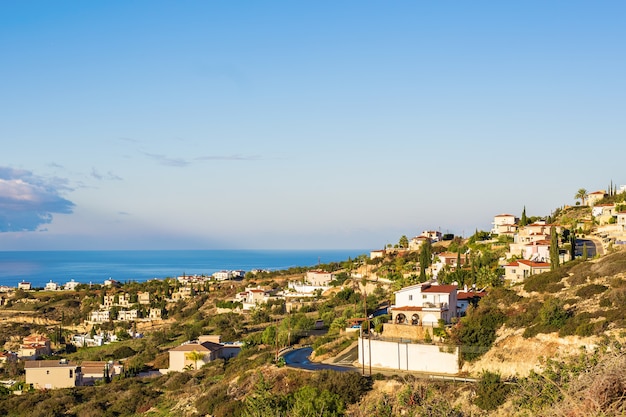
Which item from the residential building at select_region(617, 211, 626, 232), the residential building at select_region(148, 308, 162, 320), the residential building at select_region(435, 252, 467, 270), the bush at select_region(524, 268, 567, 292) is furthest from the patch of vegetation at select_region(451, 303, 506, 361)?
the residential building at select_region(148, 308, 162, 320)

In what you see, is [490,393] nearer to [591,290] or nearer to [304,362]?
[591,290]

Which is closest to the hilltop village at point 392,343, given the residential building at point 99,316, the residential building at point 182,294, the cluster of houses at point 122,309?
the cluster of houses at point 122,309

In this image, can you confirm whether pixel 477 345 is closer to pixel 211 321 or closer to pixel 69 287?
pixel 211 321

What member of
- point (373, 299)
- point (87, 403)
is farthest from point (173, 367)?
point (373, 299)

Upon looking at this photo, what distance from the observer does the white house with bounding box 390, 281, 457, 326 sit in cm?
3884

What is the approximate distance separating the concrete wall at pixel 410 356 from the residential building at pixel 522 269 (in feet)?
56.1

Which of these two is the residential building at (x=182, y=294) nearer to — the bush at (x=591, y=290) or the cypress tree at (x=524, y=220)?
the cypress tree at (x=524, y=220)

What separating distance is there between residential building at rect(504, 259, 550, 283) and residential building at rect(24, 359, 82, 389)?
3512cm

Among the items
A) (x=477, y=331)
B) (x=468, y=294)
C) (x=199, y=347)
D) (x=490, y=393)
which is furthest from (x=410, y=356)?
(x=199, y=347)

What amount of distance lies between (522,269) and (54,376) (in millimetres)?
37691

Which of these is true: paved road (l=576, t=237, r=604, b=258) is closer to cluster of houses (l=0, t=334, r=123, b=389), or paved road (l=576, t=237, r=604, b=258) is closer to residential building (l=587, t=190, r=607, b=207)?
residential building (l=587, t=190, r=607, b=207)

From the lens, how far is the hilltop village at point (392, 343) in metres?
23.8

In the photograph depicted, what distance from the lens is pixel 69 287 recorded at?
404ft

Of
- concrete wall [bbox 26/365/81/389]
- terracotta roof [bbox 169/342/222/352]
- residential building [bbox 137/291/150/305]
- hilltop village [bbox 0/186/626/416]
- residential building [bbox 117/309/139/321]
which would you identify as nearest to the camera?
hilltop village [bbox 0/186/626/416]
